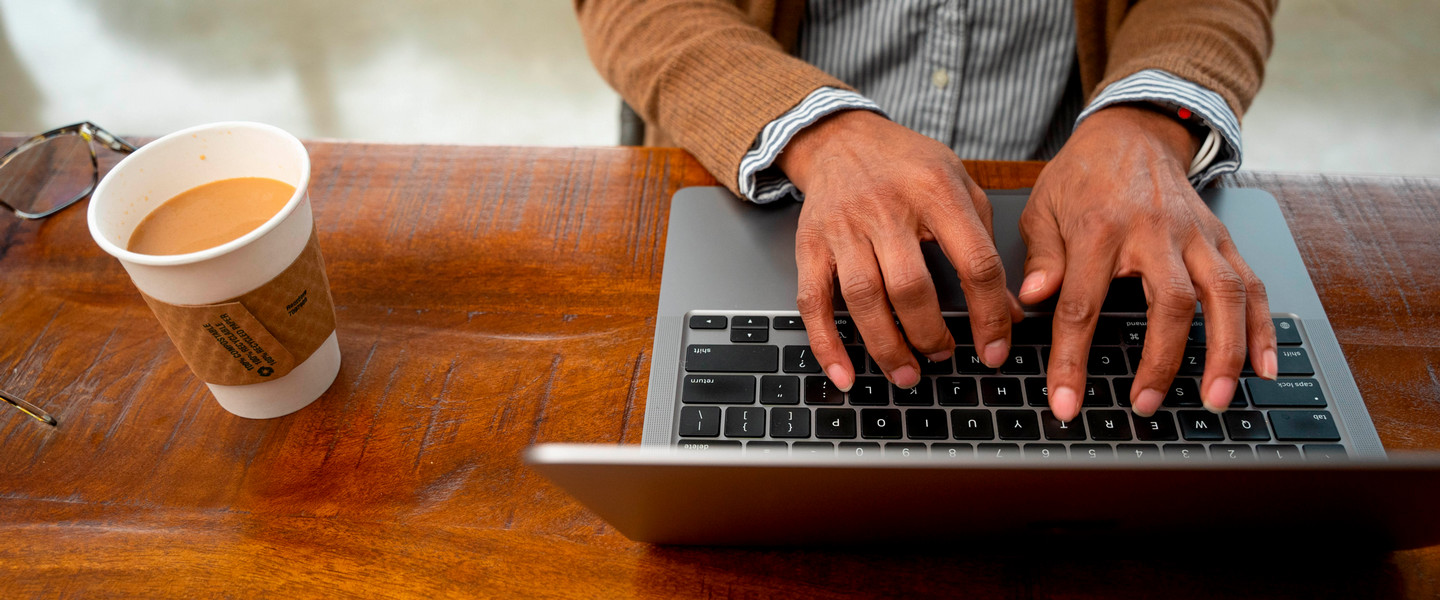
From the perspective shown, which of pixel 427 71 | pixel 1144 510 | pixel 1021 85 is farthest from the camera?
pixel 427 71

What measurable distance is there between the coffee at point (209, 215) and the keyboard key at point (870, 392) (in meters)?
0.35

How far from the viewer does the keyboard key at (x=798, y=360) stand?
0.51 meters

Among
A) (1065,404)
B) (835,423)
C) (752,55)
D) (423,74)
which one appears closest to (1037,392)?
(1065,404)

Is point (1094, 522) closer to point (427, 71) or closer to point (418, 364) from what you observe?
point (418, 364)

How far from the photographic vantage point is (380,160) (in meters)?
0.72

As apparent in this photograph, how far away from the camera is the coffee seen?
470 millimetres

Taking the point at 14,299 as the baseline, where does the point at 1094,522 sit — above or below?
below

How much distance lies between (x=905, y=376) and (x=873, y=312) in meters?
0.04

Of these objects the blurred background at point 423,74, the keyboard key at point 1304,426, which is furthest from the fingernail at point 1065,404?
the blurred background at point 423,74

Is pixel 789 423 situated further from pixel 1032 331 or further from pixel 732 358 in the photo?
pixel 1032 331

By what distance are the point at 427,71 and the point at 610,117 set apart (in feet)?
1.64

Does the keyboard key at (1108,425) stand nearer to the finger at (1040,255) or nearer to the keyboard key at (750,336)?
the finger at (1040,255)

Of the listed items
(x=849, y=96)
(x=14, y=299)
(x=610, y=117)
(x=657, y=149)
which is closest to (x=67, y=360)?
(x=14, y=299)

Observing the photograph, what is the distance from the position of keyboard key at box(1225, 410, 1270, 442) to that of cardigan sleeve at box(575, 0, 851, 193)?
0.36 m
